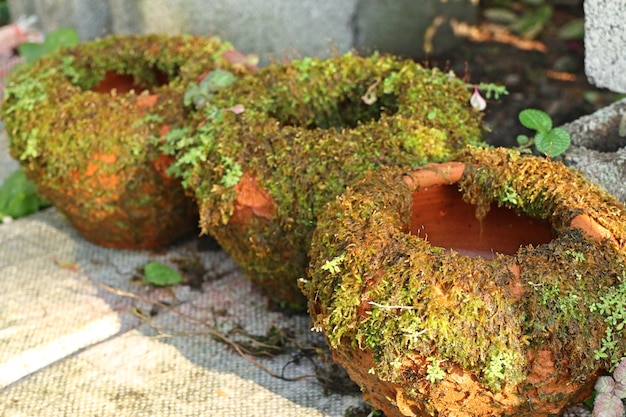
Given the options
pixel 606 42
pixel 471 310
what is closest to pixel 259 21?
pixel 606 42

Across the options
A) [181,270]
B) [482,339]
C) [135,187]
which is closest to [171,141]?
[135,187]

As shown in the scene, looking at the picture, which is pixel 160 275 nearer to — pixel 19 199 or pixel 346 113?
pixel 346 113

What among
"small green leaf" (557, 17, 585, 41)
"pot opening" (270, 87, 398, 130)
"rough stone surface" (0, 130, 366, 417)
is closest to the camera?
"rough stone surface" (0, 130, 366, 417)

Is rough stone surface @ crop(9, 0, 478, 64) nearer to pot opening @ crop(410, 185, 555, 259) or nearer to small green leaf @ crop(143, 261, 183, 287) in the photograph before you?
small green leaf @ crop(143, 261, 183, 287)

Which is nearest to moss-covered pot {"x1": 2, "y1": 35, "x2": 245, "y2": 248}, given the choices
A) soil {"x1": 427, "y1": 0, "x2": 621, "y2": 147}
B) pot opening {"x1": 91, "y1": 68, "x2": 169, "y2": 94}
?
pot opening {"x1": 91, "y1": 68, "x2": 169, "y2": 94}

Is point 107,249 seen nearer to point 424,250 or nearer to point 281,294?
point 281,294

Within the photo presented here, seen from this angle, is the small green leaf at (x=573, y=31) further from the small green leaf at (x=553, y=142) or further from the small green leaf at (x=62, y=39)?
the small green leaf at (x=62, y=39)

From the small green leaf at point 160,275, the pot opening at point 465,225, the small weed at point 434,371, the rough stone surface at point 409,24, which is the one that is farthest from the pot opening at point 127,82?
the small weed at point 434,371

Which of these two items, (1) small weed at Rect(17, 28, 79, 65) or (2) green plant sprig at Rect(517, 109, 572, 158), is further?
(1) small weed at Rect(17, 28, 79, 65)
